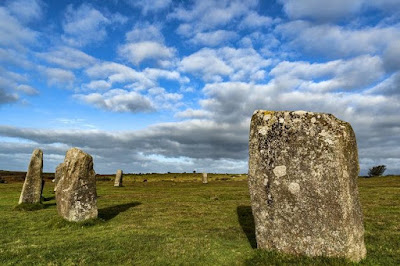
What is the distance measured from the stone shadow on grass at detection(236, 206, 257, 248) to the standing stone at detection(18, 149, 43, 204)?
17.1 meters

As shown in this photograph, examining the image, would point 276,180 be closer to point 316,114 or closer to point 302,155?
point 302,155

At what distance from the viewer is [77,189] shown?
59.4ft

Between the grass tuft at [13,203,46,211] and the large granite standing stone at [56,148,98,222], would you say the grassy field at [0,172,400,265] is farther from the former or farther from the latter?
the grass tuft at [13,203,46,211]

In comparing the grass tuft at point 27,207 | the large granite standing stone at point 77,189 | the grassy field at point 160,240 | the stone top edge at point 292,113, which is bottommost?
the grassy field at point 160,240

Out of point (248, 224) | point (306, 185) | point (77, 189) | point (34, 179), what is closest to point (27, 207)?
point (34, 179)

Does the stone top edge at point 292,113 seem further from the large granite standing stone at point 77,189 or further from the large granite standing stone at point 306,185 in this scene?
the large granite standing stone at point 77,189

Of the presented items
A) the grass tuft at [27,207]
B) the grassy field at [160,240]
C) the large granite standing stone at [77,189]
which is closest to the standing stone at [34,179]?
the grass tuft at [27,207]

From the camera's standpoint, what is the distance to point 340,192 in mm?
9305

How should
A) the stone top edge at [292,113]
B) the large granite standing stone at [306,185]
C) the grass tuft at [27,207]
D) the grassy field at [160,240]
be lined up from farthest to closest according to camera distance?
the grass tuft at [27,207]
the grassy field at [160,240]
the stone top edge at [292,113]
the large granite standing stone at [306,185]

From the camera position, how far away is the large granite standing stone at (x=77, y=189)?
702 inches

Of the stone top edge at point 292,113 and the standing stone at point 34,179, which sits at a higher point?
the stone top edge at point 292,113

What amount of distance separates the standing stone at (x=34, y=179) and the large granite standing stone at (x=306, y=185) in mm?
22404

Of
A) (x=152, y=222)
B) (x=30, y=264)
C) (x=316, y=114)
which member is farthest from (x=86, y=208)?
(x=316, y=114)

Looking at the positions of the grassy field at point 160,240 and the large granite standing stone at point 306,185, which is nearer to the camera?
the large granite standing stone at point 306,185
